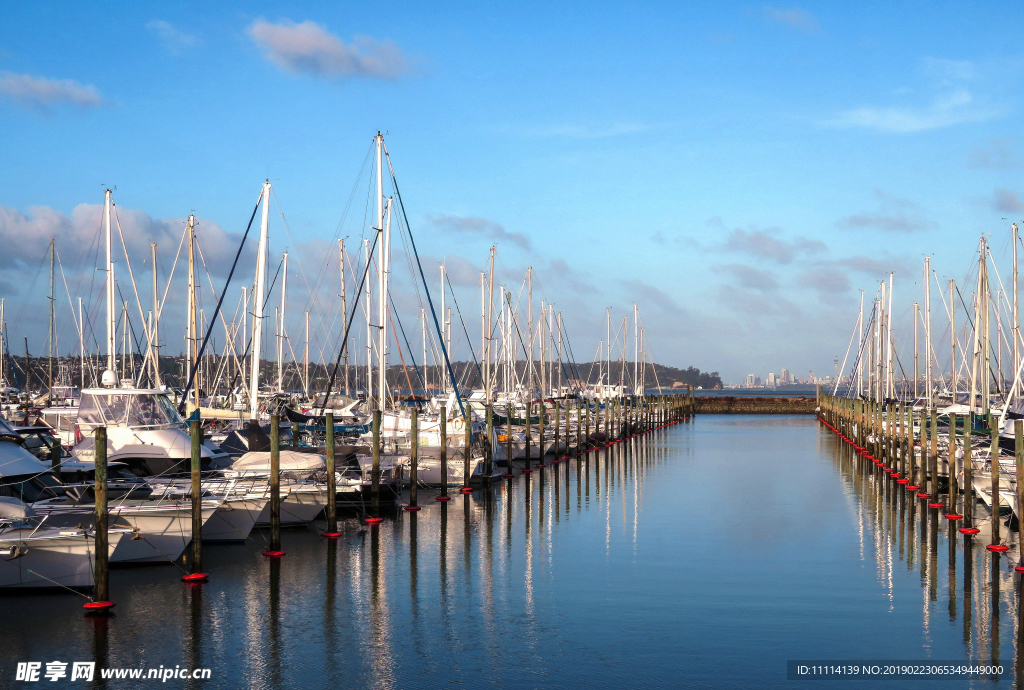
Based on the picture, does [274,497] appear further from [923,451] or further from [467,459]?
[923,451]

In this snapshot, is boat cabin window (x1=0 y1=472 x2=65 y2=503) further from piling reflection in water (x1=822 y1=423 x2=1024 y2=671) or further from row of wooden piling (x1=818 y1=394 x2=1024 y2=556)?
row of wooden piling (x1=818 y1=394 x2=1024 y2=556)

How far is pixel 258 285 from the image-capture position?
120 ft

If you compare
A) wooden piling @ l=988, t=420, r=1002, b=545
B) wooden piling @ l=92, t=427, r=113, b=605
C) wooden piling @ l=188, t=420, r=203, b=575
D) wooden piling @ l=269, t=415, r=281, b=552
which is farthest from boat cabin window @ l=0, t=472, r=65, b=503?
wooden piling @ l=988, t=420, r=1002, b=545

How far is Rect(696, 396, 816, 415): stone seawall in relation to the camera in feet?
403

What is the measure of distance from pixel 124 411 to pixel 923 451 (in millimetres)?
29120

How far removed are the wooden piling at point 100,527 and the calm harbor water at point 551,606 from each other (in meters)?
0.62

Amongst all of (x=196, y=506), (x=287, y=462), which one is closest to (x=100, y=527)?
(x=196, y=506)

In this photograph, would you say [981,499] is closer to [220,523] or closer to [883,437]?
[883,437]

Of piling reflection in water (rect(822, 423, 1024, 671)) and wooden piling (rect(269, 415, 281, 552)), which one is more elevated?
wooden piling (rect(269, 415, 281, 552))

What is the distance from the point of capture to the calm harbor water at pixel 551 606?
54.3 feet

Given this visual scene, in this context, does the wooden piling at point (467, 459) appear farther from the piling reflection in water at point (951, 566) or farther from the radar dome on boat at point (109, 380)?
the piling reflection in water at point (951, 566)

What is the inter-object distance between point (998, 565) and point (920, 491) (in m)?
13.7

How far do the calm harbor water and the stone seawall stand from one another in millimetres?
89923

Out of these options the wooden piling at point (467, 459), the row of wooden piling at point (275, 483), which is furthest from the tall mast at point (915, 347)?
the wooden piling at point (467, 459)
